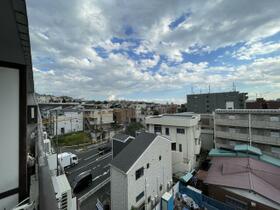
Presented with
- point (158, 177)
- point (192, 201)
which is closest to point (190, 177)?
point (192, 201)

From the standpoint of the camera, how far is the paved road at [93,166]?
545 inches

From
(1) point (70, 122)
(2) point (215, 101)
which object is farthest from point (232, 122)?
(1) point (70, 122)

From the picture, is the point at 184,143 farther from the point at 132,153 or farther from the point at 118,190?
the point at 118,190

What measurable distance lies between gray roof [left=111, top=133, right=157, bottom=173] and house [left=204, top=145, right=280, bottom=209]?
515 centimetres

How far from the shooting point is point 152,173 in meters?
10.5

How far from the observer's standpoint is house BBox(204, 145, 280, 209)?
30.6 feet

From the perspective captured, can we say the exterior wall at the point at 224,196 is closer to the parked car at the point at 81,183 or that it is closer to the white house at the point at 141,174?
the white house at the point at 141,174

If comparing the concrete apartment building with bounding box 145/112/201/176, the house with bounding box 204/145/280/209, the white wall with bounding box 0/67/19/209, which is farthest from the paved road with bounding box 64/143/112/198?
the white wall with bounding box 0/67/19/209

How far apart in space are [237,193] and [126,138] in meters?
8.75

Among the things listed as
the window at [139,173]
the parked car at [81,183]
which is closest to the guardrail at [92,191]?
the parked car at [81,183]

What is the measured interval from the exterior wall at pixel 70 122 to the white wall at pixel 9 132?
30.3 meters

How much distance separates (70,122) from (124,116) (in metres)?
15.5

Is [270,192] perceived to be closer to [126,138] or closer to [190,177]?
[190,177]

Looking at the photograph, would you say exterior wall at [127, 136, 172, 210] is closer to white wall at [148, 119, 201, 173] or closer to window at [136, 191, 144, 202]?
window at [136, 191, 144, 202]
